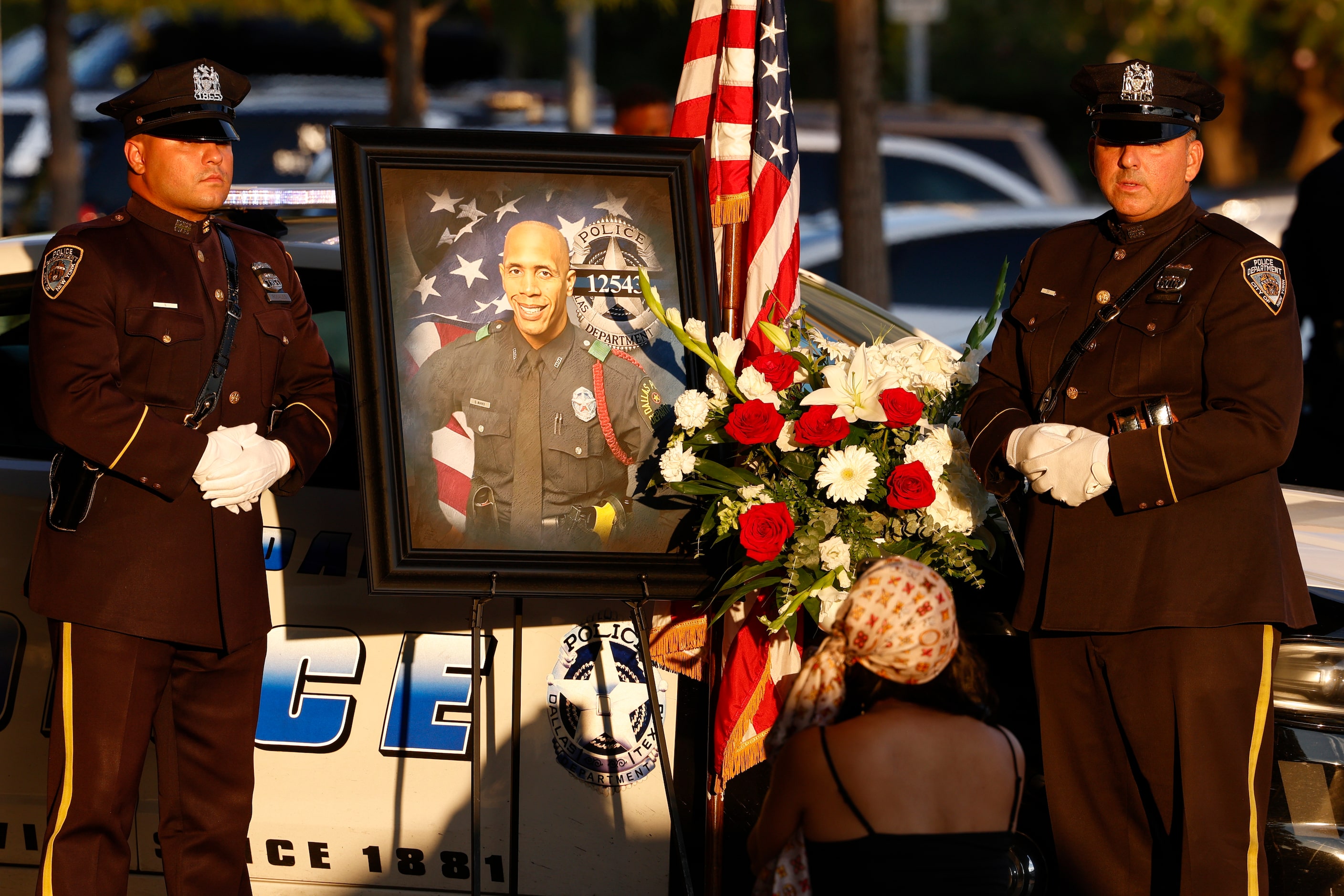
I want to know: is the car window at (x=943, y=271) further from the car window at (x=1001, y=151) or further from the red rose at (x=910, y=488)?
the red rose at (x=910, y=488)

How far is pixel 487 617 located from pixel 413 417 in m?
0.55

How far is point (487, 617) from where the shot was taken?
11.8 feet

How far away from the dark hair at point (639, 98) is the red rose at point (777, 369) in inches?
→ 129

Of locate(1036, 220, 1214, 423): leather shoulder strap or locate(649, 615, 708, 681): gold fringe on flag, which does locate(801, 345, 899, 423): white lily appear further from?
locate(649, 615, 708, 681): gold fringe on flag

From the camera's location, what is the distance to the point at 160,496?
10.7ft

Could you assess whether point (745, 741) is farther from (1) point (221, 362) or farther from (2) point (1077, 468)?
(1) point (221, 362)

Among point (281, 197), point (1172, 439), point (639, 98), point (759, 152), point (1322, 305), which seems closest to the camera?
point (1172, 439)

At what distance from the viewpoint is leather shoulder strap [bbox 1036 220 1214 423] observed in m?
3.14

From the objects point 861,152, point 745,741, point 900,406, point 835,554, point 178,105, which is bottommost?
point 745,741


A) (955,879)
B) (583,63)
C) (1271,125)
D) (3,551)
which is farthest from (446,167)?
(1271,125)

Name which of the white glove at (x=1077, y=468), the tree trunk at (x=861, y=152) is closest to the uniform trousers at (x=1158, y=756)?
the white glove at (x=1077, y=468)

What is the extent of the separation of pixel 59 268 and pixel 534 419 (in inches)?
40.7

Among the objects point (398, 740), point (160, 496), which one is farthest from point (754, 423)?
point (160, 496)

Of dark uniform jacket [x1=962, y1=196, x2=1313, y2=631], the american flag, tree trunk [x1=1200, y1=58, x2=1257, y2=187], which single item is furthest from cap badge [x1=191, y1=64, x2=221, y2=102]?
tree trunk [x1=1200, y1=58, x2=1257, y2=187]
